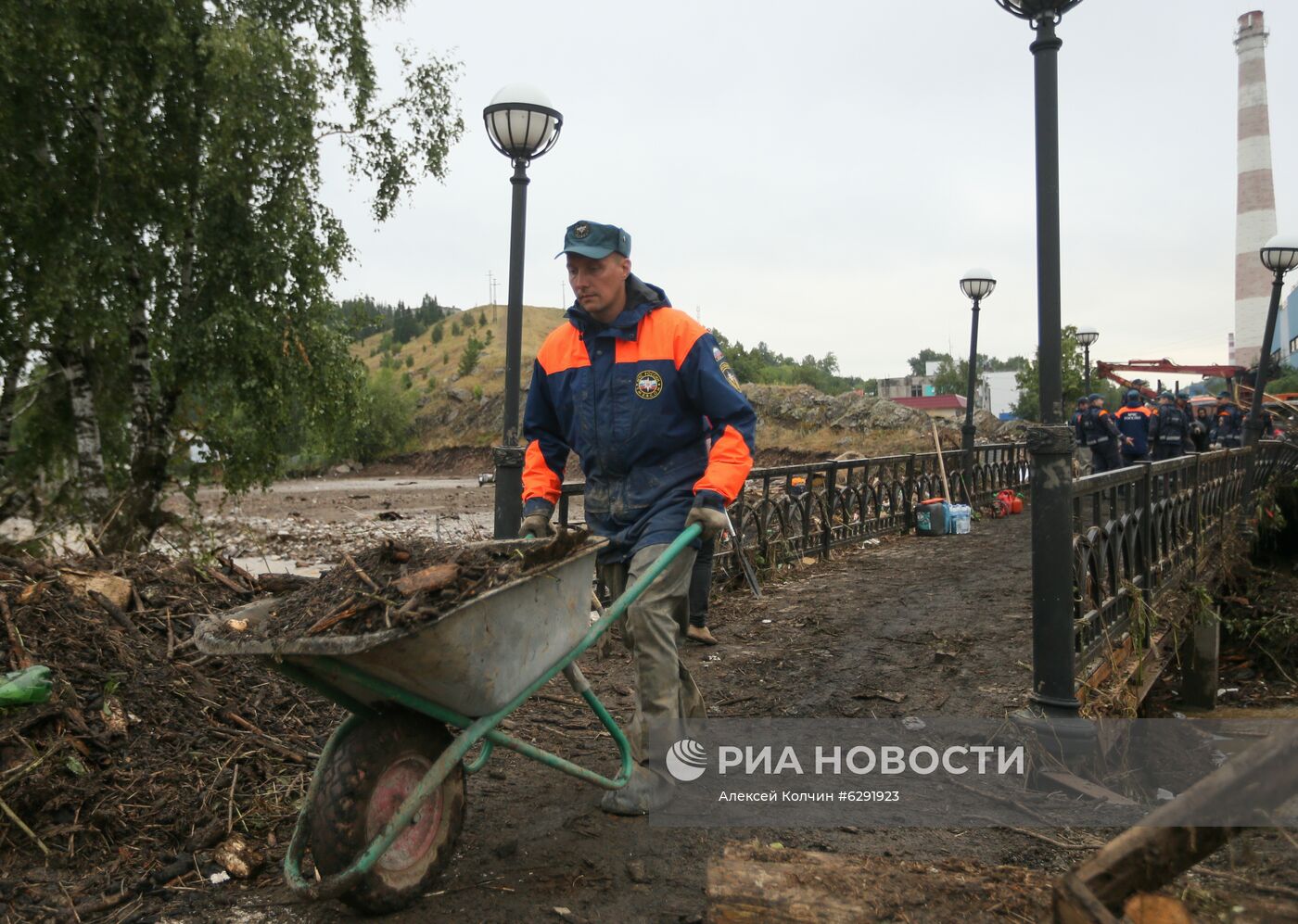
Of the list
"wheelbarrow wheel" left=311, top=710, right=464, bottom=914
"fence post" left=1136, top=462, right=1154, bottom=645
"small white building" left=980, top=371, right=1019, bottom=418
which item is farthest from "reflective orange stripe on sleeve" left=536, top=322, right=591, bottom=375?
"small white building" left=980, top=371, right=1019, bottom=418

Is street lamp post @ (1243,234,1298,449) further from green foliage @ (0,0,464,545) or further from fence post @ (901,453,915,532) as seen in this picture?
green foliage @ (0,0,464,545)

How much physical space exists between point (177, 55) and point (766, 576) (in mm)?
8549

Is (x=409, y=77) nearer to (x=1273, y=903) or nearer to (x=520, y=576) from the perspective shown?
(x=520, y=576)

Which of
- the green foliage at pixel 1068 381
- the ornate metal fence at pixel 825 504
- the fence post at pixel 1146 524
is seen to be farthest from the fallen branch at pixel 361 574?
the green foliage at pixel 1068 381

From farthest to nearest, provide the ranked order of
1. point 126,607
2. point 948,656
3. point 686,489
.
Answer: point 948,656 < point 126,607 < point 686,489

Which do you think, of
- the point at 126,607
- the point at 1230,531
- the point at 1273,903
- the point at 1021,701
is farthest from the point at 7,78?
the point at 1230,531

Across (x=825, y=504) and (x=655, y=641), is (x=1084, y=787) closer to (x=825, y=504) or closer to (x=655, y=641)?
(x=655, y=641)

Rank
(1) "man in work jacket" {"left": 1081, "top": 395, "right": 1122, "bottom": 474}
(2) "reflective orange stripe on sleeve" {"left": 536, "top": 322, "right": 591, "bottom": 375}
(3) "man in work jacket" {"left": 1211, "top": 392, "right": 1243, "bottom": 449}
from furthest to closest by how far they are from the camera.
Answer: (3) "man in work jacket" {"left": 1211, "top": 392, "right": 1243, "bottom": 449} < (1) "man in work jacket" {"left": 1081, "top": 395, "right": 1122, "bottom": 474} < (2) "reflective orange stripe on sleeve" {"left": 536, "top": 322, "right": 591, "bottom": 375}

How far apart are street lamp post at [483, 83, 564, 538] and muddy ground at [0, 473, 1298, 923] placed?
43.0 inches

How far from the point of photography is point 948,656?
538 cm

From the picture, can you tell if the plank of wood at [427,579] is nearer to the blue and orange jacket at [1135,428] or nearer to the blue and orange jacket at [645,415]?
the blue and orange jacket at [645,415]

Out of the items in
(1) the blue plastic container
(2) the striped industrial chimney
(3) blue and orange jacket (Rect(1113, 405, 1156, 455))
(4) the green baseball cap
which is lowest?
(1) the blue plastic container

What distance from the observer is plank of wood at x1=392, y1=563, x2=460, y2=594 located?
239cm

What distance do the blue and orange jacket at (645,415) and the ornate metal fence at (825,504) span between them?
2.33 metres
